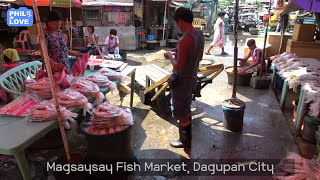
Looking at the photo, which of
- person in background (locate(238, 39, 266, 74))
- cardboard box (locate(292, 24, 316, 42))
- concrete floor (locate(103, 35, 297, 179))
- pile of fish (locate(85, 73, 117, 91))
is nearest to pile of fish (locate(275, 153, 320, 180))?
concrete floor (locate(103, 35, 297, 179))

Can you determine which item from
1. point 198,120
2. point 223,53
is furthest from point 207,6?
point 198,120

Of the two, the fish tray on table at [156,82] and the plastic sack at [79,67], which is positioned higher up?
the plastic sack at [79,67]

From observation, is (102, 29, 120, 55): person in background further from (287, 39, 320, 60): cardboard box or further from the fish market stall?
(287, 39, 320, 60): cardboard box

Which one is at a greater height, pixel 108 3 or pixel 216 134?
pixel 108 3

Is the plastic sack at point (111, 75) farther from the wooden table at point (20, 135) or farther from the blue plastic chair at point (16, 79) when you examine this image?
the wooden table at point (20, 135)

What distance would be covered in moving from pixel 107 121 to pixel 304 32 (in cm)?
603

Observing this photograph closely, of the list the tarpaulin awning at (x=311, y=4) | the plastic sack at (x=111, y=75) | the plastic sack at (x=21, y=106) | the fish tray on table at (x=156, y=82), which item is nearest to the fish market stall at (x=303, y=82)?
the tarpaulin awning at (x=311, y=4)

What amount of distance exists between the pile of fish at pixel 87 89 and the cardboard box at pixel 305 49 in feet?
18.3

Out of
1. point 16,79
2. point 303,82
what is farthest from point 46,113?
point 303,82

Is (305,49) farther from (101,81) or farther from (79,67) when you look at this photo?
(79,67)

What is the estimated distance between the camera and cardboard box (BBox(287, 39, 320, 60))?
6.24 m

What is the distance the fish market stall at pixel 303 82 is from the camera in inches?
147

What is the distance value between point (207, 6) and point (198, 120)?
18.5 metres

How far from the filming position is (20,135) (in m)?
2.29
